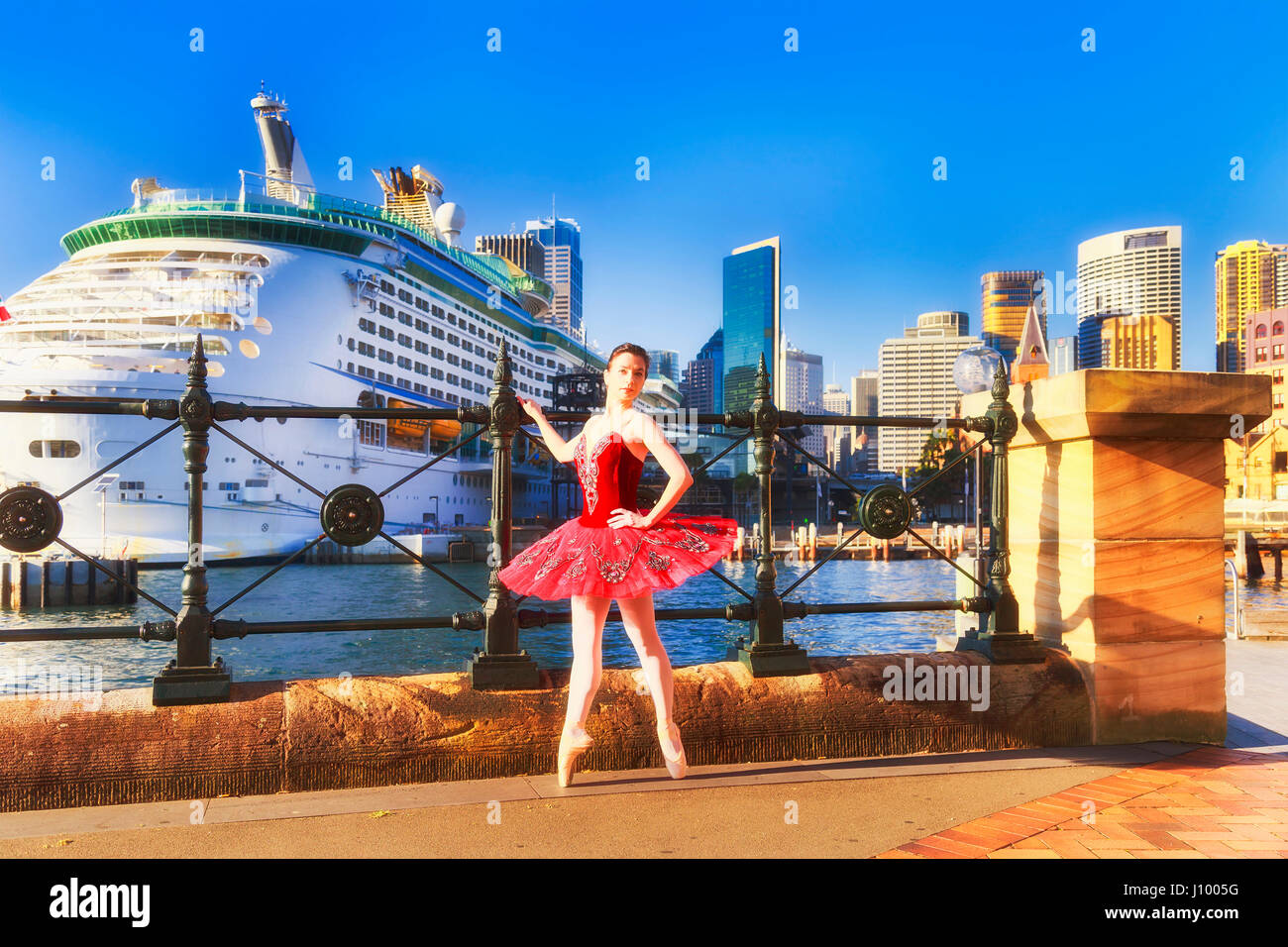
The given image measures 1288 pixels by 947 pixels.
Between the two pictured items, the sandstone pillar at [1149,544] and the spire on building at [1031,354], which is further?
the spire on building at [1031,354]

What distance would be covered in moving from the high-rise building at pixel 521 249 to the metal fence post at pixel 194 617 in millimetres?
→ 176750

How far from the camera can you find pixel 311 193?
4503 cm

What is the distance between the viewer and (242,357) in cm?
3869

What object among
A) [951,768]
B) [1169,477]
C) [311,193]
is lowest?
[951,768]

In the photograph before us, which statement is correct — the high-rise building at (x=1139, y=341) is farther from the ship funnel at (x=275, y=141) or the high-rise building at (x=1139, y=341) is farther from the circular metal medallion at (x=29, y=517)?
the circular metal medallion at (x=29, y=517)

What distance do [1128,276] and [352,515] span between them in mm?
186307

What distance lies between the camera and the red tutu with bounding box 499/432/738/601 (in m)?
3.36

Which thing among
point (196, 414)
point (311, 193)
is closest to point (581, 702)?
point (196, 414)

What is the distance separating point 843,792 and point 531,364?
2343 inches

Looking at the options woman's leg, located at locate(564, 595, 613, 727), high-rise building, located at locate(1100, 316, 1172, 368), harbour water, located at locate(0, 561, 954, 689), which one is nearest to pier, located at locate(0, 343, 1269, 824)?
woman's leg, located at locate(564, 595, 613, 727)

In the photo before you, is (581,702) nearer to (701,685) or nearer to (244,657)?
(701,685)

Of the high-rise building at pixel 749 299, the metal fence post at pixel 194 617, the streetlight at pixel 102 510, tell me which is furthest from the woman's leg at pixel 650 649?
the high-rise building at pixel 749 299

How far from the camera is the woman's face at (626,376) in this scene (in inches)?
143
